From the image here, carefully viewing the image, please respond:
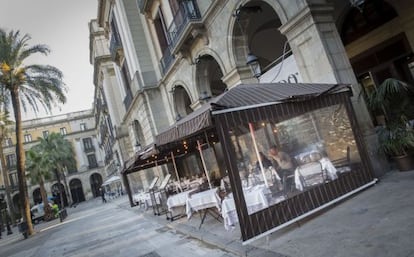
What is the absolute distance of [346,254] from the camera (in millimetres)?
3486

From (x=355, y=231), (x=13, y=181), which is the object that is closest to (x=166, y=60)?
(x=355, y=231)

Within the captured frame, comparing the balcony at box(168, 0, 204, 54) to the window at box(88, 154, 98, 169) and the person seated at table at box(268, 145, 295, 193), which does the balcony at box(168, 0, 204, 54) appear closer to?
the person seated at table at box(268, 145, 295, 193)

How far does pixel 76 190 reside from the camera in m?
61.1

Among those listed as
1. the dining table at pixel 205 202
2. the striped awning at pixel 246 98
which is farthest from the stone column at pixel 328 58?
the dining table at pixel 205 202

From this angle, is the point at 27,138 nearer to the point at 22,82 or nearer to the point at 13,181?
the point at 13,181

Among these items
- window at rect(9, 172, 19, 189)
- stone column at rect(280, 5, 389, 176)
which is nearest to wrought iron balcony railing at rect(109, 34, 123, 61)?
stone column at rect(280, 5, 389, 176)

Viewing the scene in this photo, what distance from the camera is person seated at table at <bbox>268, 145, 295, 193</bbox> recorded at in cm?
529

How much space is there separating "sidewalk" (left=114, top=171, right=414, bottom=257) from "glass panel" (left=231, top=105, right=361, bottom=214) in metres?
0.56

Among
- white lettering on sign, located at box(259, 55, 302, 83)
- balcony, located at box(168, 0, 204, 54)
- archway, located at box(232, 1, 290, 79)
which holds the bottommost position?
white lettering on sign, located at box(259, 55, 302, 83)

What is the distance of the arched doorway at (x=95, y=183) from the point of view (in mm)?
61750

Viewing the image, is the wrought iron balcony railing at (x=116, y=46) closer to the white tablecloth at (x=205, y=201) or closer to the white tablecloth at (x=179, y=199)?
the white tablecloth at (x=179, y=199)

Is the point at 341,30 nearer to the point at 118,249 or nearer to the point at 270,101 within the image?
the point at 270,101

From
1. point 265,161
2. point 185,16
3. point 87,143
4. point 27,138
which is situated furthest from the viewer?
point 87,143

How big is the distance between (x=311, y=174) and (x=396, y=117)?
2.72 meters
